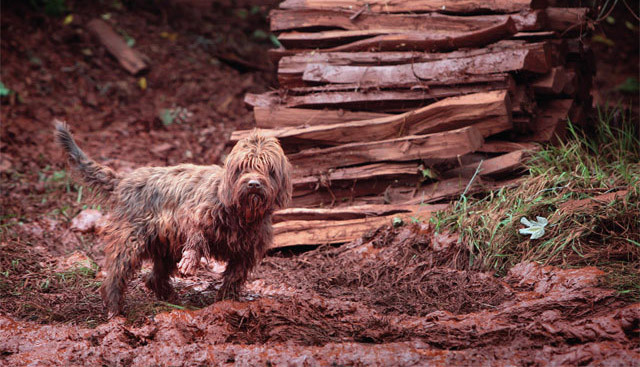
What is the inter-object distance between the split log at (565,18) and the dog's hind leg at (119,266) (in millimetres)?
5898

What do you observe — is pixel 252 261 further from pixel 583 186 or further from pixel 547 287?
pixel 583 186

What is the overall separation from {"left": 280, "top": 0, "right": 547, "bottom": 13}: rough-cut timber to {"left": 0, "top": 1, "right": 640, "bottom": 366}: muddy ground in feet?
10.1

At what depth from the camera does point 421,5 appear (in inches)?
320

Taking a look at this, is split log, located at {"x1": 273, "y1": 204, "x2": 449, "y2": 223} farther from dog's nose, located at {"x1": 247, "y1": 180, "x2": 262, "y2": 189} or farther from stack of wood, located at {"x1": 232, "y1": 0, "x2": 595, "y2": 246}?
dog's nose, located at {"x1": 247, "y1": 180, "x2": 262, "y2": 189}

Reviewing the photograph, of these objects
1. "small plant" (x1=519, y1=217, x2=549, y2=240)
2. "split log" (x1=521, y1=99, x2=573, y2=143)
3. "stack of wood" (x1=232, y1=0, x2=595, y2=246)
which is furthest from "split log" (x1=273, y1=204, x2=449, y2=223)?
"split log" (x1=521, y1=99, x2=573, y2=143)

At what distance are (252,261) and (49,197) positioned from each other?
478 centimetres

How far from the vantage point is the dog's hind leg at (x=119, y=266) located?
5.46 meters

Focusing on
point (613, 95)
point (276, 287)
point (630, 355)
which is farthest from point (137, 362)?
point (613, 95)

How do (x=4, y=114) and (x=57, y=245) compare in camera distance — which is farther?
(x=4, y=114)

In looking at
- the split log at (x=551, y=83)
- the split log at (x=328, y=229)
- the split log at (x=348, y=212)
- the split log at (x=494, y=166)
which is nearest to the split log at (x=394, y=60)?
the split log at (x=551, y=83)

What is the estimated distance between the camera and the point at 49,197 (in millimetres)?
8992

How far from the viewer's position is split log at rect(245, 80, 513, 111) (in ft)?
23.9

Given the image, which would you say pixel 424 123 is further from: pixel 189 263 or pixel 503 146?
pixel 189 263

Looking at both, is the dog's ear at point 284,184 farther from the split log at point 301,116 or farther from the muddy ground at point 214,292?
the split log at point 301,116
